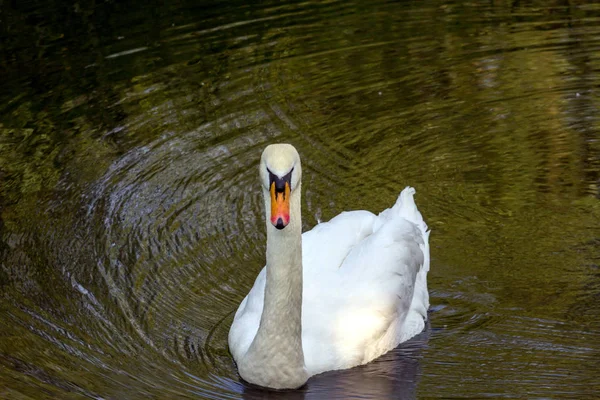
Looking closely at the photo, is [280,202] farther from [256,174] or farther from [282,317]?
[256,174]

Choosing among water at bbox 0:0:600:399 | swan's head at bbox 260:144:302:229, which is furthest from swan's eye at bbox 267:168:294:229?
water at bbox 0:0:600:399

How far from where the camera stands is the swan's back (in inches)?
252

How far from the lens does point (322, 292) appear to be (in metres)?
6.62

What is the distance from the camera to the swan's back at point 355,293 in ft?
21.0

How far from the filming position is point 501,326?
6785mm

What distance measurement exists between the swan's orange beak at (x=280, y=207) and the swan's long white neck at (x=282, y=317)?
33 centimetres

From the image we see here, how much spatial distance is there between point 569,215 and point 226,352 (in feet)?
10.1

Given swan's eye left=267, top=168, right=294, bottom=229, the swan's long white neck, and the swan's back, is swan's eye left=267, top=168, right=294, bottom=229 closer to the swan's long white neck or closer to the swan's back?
the swan's long white neck

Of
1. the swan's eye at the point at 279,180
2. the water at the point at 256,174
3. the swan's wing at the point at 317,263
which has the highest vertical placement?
the swan's eye at the point at 279,180

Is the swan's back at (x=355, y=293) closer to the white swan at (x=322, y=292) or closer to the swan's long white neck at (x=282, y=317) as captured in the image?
the white swan at (x=322, y=292)

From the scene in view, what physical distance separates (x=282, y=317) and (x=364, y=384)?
65 cm

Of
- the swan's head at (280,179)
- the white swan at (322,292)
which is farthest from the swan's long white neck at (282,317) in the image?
the swan's head at (280,179)

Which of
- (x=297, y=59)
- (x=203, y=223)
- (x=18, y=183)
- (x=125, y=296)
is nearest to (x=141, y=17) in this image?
(x=297, y=59)

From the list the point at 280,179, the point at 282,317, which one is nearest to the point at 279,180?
the point at 280,179
